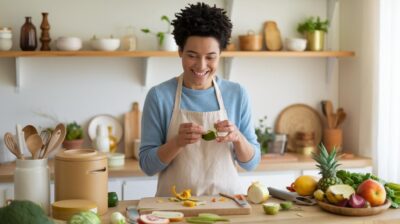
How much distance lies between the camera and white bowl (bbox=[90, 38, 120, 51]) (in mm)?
3824

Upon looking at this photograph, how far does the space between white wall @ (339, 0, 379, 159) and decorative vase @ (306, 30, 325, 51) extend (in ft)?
0.75

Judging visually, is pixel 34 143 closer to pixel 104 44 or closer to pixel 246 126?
pixel 246 126

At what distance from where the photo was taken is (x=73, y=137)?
12.9 feet

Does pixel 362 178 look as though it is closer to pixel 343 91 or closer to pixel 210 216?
pixel 210 216

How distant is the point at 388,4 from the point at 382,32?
19 centimetres

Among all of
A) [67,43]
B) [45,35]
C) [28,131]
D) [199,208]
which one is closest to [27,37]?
[45,35]

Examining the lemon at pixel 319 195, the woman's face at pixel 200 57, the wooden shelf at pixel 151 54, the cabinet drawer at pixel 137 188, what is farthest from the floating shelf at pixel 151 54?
the lemon at pixel 319 195

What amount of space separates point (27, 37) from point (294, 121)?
6.78ft

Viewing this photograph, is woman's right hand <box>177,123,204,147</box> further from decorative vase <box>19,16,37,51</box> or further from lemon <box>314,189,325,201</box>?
decorative vase <box>19,16,37,51</box>

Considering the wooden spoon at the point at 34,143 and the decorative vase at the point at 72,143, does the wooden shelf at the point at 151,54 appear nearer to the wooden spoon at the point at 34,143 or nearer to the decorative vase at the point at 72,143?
the decorative vase at the point at 72,143

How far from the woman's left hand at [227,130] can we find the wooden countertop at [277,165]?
1590mm

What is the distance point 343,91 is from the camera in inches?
174

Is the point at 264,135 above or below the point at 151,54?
below

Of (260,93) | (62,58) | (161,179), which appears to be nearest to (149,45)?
(62,58)
